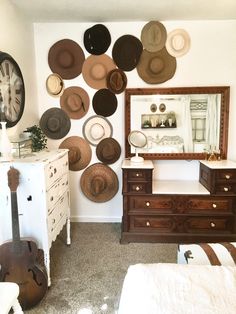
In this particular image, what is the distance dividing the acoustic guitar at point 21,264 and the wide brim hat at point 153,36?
6.83 ft

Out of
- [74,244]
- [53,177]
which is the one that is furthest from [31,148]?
[74,244]

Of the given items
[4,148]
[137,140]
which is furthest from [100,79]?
[4,148]

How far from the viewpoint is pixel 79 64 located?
2990mm

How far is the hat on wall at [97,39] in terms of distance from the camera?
9.52 ft

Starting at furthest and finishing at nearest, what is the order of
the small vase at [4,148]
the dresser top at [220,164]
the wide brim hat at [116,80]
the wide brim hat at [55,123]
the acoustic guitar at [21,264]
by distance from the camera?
the wide brim hat at [55,123] < the wide brim hat at [116,80] < the dresser top at [220,164] < the small vase at [4,148] < the acoustic guitar at [21,264]

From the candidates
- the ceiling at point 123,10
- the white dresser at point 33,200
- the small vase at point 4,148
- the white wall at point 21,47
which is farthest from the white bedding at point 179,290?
the ceiling at point 123,10

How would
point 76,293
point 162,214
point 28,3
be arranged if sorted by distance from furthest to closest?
point 162,214, point 28,3, point 76,293

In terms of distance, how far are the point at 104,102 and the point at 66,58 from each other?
67cm

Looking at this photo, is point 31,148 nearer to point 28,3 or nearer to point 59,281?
point 59,281

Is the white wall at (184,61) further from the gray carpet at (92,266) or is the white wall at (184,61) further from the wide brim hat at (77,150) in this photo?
the gray carpet at (92,266)

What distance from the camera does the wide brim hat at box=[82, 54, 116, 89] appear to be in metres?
2.98

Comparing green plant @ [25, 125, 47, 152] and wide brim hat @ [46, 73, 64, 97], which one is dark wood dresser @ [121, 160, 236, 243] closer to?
green plant @ [25, 125, 47, 152]

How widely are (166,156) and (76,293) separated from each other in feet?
5.77

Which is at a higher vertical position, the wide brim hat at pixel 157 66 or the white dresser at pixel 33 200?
the wide brim hat at pixel 157 66
